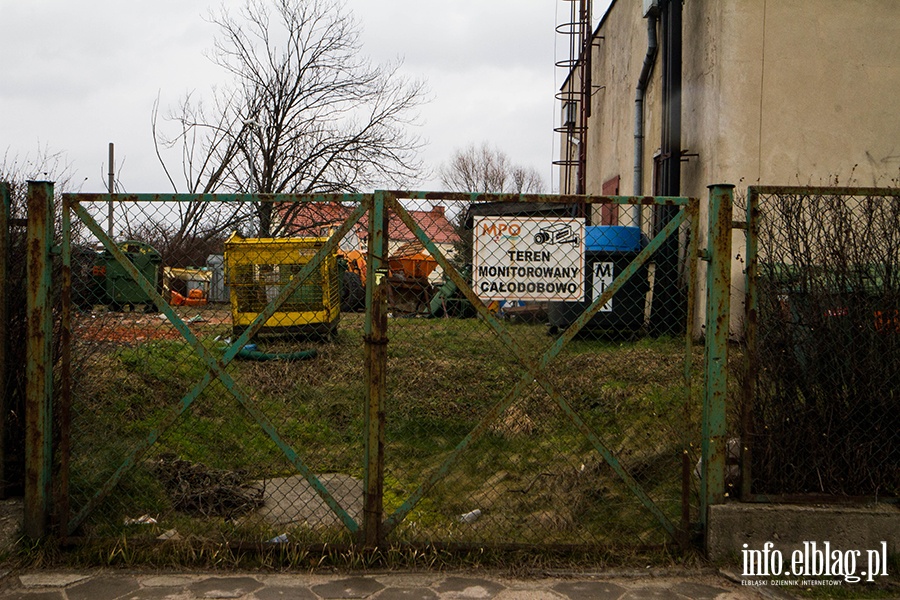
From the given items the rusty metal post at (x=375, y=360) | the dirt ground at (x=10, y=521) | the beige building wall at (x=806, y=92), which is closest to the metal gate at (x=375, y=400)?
the rusty metal post at (x=375, y=360)

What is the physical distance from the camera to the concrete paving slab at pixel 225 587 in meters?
3.76

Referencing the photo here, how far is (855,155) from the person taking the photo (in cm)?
986

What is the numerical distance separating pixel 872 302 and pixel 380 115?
59.7 ft

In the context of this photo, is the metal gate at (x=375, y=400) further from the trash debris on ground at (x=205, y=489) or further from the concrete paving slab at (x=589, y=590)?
the concrete paving slab at (x=589, y=590)

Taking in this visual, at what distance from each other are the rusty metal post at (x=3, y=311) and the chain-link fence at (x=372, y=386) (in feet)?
1.10

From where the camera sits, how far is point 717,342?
13.5 feet

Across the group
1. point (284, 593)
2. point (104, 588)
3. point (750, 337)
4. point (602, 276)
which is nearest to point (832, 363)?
point (750, 337)

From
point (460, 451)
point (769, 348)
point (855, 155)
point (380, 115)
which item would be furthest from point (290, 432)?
point (380, 115)

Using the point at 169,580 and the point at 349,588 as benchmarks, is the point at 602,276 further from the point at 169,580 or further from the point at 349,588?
the point at 169,580

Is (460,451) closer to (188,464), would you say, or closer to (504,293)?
(504,293)

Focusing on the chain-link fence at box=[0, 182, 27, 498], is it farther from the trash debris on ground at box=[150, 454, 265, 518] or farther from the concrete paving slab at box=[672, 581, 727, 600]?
the concrete paving slab at box=[672, 581, 727, 600]

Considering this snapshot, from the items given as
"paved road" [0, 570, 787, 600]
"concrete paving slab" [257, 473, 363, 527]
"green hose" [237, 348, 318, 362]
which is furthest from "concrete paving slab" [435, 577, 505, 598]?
"green hose" [237, 348, 318, 362]

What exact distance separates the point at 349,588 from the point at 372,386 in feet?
3.21

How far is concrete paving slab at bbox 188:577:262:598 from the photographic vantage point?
12.3 feet
